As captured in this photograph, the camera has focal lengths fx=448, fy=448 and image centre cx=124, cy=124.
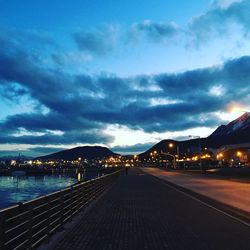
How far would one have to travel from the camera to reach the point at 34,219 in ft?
30.5

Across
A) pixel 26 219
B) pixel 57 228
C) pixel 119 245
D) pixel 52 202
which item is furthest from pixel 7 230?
pixel 57 228

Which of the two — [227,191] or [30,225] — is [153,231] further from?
[227,191]

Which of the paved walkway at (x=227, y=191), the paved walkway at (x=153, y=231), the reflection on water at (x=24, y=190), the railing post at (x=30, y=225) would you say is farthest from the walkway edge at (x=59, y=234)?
the reflection on water at (x=24, y=190)

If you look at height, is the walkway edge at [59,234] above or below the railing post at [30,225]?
below

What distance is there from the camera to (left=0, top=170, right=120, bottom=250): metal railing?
7.39 metres

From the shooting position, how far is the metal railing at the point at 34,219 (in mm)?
7387

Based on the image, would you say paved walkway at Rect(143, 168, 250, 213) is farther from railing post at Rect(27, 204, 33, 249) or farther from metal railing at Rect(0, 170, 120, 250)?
railing post at Rect(27, 204, 33, 249)

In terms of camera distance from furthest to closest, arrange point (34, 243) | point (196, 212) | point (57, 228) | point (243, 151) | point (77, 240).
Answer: point (243, 151), point (196, 212), point (57, 228), point (77, 240), point (34, 243)

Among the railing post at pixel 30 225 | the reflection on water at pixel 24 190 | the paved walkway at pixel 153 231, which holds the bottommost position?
the paved walkway at pixel 153 231

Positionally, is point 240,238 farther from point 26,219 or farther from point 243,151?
point 243,151

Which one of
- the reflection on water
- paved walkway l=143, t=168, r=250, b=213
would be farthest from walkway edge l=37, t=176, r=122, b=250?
the reflection on water

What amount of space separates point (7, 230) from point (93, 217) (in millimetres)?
8405

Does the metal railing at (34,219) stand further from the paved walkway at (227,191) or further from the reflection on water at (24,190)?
the reflection on water at (24,190)

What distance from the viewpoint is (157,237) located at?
36.3 ft
